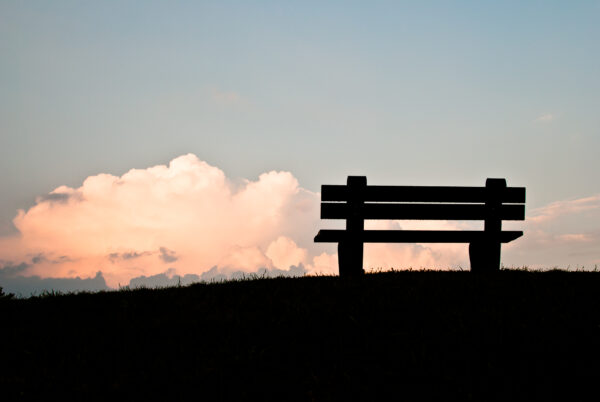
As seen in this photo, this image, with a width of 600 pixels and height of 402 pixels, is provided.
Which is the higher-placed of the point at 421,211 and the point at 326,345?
the point at 421,211

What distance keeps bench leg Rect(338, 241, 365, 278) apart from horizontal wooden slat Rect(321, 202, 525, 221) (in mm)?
627

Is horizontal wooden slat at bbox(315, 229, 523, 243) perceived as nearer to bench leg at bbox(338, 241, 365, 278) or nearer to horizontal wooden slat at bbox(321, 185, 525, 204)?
bench leg at bbox(338, 241, 365, 278)

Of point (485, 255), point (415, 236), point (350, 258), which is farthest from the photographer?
point (485, 255)

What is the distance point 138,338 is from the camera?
7266 mm

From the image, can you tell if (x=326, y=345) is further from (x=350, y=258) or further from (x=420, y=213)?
(x=420, y=213)

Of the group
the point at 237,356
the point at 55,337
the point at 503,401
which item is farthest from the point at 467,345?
the point at 55,337

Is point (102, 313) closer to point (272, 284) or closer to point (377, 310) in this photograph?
point (272, 284)

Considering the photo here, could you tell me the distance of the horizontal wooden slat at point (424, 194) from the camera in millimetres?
11562

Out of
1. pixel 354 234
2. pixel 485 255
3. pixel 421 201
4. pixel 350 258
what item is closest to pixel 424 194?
pixel 421 201

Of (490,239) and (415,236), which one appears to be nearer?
(415,236)

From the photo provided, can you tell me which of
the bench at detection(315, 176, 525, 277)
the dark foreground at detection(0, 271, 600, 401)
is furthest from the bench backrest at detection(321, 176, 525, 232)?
the dark foreground at detection(0, 271, 600, 401)

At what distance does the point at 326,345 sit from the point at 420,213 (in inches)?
240

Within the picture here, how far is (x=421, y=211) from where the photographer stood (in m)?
11.8

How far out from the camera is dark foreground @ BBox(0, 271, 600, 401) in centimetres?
558
